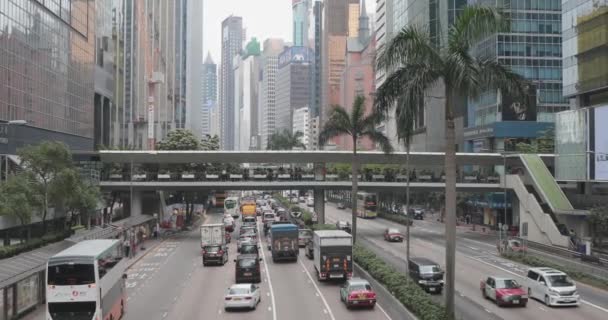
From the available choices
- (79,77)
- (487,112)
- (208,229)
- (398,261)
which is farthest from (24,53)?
(487,112)

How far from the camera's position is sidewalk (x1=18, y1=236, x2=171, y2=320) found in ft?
92.7

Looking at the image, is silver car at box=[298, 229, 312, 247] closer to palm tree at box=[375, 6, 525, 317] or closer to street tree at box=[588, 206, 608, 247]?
street tree at box=[588, 206, 608, 247]

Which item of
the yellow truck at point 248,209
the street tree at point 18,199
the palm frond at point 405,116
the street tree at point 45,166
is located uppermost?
the palm frond at point 405,116

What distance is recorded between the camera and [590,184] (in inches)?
2360

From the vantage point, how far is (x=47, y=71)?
2712 inches

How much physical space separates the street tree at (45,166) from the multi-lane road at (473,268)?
23.6 m

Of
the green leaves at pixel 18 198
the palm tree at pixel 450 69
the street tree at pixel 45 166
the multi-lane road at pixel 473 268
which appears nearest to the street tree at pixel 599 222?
the multi-lane road at pixel 473 268

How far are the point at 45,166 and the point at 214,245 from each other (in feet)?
42.2

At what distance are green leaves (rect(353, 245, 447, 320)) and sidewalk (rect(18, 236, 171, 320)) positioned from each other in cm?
1550

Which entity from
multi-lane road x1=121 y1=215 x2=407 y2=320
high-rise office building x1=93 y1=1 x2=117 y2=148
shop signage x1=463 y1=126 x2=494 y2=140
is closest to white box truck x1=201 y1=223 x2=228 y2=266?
multi-lane road x1=121 y1=215 x2=407 y2=320

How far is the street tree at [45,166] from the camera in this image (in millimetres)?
42625

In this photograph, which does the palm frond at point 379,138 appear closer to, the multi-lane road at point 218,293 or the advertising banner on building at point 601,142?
the multi-lane road at point 218,293

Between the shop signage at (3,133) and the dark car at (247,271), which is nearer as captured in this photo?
the dark car at (247,271)

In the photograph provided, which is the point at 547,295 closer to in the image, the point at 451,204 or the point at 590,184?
the point at 451,204
